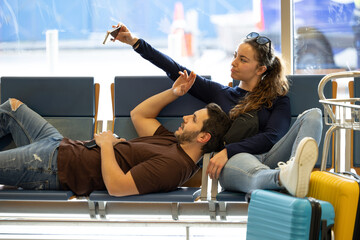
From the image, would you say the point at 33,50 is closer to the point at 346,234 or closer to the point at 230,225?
the point at 230,225

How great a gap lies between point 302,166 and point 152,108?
119 centimetres

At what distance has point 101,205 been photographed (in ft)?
8.16

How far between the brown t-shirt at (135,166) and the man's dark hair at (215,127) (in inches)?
5.3

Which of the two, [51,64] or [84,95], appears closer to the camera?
[84,95]

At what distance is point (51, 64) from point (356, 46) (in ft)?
8.07

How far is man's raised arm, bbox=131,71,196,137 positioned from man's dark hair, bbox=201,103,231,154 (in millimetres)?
321

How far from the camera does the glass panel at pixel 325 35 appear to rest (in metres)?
4.14

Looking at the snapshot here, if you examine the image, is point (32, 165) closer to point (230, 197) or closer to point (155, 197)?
point (155, 197)

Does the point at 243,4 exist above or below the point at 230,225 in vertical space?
above

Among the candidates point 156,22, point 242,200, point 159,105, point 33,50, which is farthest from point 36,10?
point 242,200

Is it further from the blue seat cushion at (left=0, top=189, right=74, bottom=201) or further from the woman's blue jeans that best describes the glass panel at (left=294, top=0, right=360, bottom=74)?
the blue seat cushion at (left=0, top=189, right=74, bottom=201)

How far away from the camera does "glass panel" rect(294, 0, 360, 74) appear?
4137 mm

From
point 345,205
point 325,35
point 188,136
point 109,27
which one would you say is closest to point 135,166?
point 188,136

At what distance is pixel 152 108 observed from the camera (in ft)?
9.86
